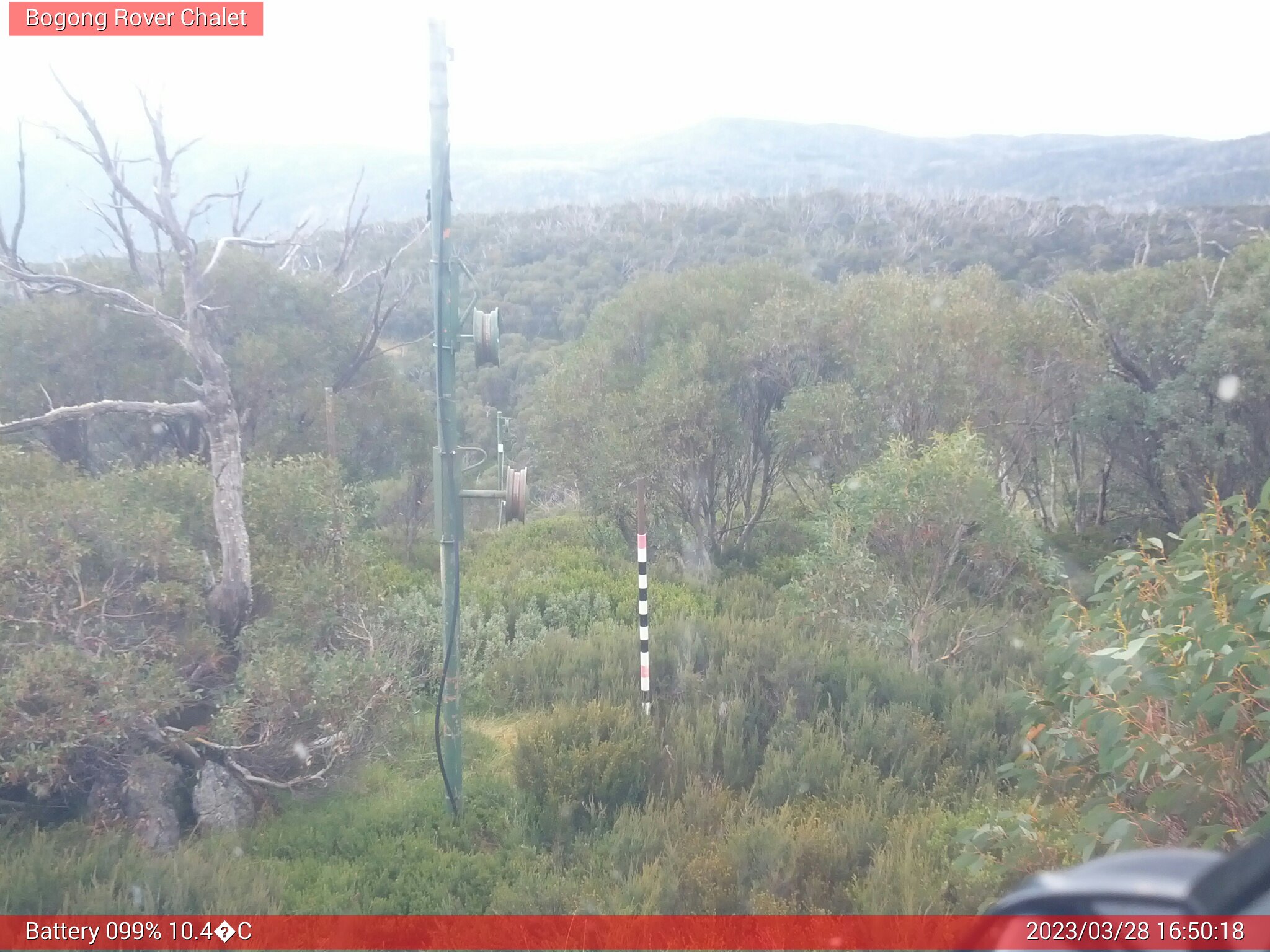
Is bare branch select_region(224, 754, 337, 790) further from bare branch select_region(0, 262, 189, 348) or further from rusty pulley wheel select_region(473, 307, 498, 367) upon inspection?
rusty pulley wheel select_region(473, 307, 498, 367)

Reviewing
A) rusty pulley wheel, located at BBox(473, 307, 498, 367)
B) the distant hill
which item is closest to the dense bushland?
rusty pulley wheel, located at BBox(473, 307, 498, 367)

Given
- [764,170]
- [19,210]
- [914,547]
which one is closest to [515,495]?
[914,547]

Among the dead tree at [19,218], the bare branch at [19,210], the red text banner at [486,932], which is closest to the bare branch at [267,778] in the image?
the red text banner at [486,932]

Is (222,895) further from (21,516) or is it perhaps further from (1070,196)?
(1070,196)

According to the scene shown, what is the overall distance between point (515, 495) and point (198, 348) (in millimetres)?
2608

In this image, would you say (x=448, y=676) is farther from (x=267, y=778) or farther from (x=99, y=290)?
(x=99, y=290)

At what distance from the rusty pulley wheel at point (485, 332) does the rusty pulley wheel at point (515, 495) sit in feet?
2.55

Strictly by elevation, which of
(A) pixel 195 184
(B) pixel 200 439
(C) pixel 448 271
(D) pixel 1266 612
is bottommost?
(B) pixel 200 439

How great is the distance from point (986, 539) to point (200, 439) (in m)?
9.98

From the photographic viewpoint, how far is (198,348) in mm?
6434

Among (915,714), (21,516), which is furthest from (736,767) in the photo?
(21,516)

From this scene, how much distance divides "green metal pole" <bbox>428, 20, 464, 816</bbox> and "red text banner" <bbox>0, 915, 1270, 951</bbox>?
4.60ft

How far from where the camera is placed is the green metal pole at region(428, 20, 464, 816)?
5.68 metres

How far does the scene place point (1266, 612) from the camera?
2879 mm
